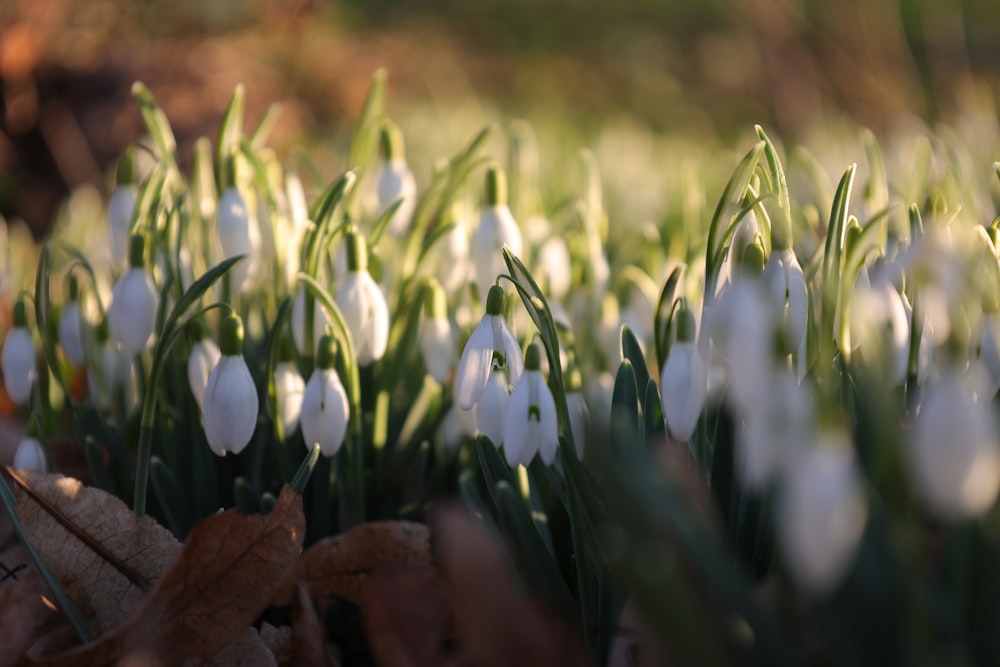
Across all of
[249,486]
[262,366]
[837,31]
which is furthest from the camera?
[837,31]

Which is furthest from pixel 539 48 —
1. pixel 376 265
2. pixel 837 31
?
pixel 376 265

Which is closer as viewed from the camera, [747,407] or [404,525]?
[747,407]

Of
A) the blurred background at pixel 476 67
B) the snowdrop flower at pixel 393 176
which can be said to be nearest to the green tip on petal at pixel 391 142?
the snowdrop flower at pixel 393 176

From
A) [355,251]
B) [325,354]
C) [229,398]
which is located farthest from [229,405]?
[355,251]

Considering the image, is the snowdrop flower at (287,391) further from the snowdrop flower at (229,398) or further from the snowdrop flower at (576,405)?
the snowdrop flower at (576,405)

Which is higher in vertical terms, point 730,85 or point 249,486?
point 730,85

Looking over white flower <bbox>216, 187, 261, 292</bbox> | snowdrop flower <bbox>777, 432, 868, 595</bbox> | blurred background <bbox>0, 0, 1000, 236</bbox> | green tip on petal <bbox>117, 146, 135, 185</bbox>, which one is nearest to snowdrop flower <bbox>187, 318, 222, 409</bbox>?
white flower <bbox>216, 187, 261, 292</bbox>

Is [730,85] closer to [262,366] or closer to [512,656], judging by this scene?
[262,366]
